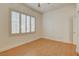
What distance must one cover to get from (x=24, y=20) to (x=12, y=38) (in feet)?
1.19

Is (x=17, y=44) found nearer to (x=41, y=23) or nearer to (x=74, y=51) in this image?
(x=41, y=23)

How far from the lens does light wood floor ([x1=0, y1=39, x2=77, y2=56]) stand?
183cm

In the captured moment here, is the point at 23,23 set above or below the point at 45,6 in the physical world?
below

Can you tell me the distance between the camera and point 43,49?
1.94 metres

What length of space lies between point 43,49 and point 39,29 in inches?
13.6

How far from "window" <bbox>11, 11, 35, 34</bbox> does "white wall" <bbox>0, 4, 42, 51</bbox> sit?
0.23 feet

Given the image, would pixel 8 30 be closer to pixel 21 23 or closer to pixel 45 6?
pixel 21 23

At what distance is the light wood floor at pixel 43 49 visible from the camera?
71.9 inches

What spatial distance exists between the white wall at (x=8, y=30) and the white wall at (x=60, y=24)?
0.43ft

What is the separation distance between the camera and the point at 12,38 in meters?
1.95

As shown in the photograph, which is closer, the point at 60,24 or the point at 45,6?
the point at 45,6

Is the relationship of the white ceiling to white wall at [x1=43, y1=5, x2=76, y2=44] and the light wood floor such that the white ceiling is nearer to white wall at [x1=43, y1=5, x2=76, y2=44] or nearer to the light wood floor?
white wall at [x1=43, y1=5, x2=76, y2=44]

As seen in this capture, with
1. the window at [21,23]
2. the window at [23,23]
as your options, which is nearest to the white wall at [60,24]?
the window at [21,23]

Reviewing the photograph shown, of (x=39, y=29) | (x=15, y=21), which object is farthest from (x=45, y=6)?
(x=15, y=21)
